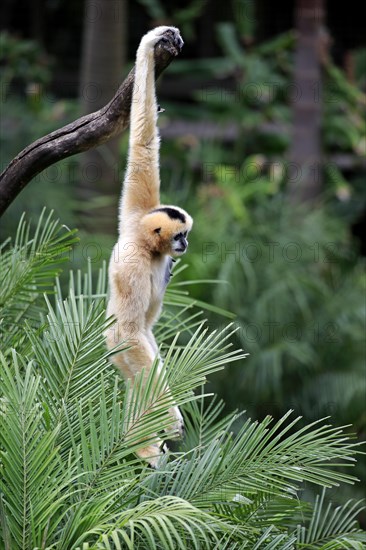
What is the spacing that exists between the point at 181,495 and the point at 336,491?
5.09 metres

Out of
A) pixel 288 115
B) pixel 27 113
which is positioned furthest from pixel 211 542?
pixel 288 115

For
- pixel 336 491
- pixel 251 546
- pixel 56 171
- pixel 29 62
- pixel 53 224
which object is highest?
pixel 29 62

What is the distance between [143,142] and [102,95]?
6.14 meters

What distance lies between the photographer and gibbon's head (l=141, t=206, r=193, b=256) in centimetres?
397

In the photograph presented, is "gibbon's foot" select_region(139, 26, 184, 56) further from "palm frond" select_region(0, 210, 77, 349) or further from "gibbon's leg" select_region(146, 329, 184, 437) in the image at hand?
"gibbon's leg" select_region(146, 329, 184, 437)

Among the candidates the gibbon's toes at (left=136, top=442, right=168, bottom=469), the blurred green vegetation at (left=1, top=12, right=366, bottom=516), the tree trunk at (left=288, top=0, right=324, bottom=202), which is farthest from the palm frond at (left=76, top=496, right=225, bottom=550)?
the tree trunk at (left=288, top=0, right=324, bottom=202)

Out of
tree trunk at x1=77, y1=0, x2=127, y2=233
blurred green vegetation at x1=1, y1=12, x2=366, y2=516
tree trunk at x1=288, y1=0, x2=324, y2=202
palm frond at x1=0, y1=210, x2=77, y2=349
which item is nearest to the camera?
palm frond at x1=0, y1=210, x2=77, y2=349

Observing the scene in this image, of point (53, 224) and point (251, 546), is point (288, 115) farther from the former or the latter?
point (251, 546)

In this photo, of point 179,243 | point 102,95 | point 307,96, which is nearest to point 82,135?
point 179,243

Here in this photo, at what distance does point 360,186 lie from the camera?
14.3 metres

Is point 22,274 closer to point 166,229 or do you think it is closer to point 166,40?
point 166,229

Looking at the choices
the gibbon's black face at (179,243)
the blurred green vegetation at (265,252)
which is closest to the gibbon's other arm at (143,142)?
the gibbon's black face at (179,243)

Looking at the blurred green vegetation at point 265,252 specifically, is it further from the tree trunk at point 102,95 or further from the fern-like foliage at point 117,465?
the fern-like foliage at point 117,465

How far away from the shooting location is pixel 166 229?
13.0 ft
